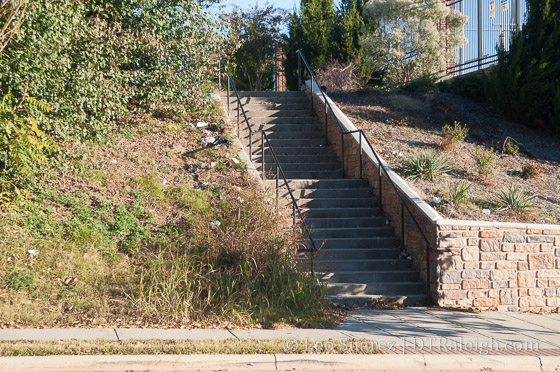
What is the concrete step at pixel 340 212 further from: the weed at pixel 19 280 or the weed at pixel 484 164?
the weed at pixel 19 280

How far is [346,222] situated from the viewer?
393 inches

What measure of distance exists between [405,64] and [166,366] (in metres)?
16.0

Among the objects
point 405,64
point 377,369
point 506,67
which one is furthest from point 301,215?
point 405,64

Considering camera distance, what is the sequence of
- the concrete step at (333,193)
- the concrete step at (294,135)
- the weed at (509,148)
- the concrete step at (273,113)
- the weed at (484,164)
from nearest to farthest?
the concrete step at (333,193)
the weed at (484,164)
the weed at (509,148)
the concrete step at (294,135)
the concrete step at (273,113)

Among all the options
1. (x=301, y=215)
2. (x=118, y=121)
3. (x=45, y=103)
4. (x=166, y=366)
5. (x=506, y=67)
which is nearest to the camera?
(x=166, y=366)

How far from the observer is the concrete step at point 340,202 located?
10406mm

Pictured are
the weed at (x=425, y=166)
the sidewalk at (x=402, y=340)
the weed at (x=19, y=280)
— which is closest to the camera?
the sidewalk at (x=402, y=340)

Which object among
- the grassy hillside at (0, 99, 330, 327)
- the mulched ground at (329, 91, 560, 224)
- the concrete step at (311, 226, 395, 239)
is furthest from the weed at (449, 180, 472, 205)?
the grassy hillside at (0, 99, 330, 327)

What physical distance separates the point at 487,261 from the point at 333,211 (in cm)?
291

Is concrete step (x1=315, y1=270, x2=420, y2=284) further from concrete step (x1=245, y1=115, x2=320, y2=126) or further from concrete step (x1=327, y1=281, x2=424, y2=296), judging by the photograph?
concrete step (x1=245, y1=115, x2=320, y2=126)

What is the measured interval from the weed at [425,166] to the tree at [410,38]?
840 cm

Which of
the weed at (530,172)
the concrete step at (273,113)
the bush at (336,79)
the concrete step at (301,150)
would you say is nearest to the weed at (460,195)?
the weed at (530,172)

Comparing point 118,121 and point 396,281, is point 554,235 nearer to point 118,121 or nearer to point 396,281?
point 396,281

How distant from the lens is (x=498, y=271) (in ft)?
28.1
